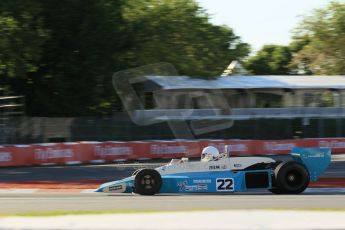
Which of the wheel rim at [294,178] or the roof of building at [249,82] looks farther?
the roof of building at [249,82]

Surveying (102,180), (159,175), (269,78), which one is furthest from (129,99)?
(159,175)

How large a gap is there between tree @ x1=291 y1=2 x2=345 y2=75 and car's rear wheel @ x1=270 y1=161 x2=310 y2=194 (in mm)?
40208

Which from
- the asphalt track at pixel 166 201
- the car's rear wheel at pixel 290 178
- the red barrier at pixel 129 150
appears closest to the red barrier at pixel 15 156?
the red barrier at pixel 129 150

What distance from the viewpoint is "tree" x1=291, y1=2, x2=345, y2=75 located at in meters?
53.8

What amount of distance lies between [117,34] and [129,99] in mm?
5256

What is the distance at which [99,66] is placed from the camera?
35.7 meters

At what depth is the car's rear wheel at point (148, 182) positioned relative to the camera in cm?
1516

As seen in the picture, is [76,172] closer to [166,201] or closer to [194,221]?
[166,201]

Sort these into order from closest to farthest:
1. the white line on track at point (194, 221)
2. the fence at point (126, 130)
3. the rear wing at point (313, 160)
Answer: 1. the white line on track at point (194, 221)
2. the rear wing at point (313, 160)
3. the fence at point (126, 130)

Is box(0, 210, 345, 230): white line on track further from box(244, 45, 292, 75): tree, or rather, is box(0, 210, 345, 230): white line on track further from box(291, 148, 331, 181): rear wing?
box(244, 45, 292, 75): tree

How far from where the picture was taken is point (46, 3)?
34938mm

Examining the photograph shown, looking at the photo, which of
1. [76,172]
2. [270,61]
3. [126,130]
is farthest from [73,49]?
[270,61]

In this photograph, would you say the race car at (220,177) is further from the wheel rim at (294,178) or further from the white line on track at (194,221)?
the white line on track at (194,221)

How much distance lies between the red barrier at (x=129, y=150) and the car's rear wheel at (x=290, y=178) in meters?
15.0
